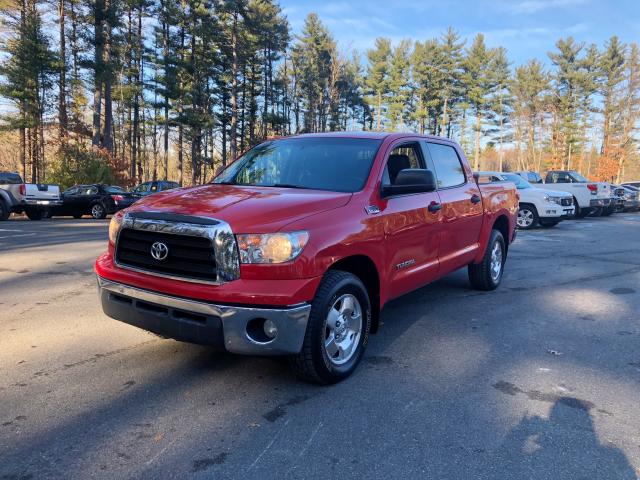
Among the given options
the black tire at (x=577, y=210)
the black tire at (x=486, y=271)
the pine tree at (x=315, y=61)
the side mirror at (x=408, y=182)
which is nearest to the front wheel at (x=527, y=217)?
the black tire at (x=577, y=210)

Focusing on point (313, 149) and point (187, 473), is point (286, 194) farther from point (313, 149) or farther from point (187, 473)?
point (187, 473)

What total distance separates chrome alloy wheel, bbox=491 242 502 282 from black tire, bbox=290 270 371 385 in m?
3.46

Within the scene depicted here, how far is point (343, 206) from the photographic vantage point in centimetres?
357

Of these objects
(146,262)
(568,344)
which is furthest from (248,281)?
(568,344)

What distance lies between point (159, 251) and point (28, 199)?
17036 mm

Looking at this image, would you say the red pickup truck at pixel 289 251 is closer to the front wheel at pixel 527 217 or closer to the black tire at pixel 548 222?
the front wheel at pixel 527 217

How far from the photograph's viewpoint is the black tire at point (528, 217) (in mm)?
15867

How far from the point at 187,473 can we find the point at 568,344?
3704 mm

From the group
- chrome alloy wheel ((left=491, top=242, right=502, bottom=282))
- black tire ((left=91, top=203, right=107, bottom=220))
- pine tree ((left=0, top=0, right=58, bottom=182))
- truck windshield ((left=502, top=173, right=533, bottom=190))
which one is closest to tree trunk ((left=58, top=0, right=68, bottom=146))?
pine tree ((left=0, top=0, right=58, bottom=182))

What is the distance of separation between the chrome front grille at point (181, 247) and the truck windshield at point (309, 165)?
1145mm

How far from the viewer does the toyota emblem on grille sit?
328 centimetres

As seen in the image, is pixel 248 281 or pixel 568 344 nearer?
pixel 248 281

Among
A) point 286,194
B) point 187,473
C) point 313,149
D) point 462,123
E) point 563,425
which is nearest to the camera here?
point 187,473

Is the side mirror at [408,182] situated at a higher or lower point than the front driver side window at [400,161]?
lower
